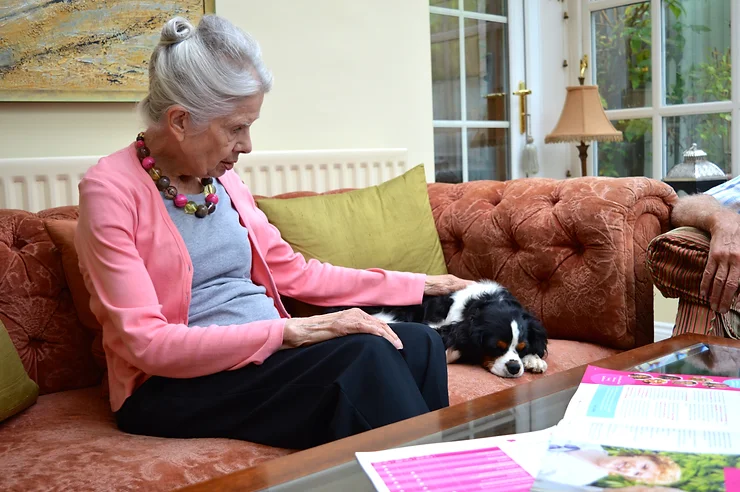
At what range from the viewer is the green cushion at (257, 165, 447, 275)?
208 cm

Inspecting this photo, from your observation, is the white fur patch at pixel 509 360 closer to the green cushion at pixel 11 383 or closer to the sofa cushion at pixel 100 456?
the sofa cushion at pixel 100 456

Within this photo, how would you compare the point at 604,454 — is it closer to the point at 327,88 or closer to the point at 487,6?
the point at 327,88

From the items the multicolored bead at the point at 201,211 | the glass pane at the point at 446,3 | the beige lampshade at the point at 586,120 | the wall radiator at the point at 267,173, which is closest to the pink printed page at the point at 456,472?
the multicolored bead at the point at 201,211

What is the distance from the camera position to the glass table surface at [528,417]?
84 centimetres

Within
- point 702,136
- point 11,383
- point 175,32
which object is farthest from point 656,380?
point 702,136

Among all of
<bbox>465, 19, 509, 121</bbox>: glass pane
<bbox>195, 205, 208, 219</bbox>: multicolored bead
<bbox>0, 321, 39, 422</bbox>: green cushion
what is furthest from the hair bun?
<bbox>465, 19, 509, 121</bbox>: glass pane

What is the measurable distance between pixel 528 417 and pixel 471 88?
3.08 m

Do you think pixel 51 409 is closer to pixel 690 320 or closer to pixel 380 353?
pixel 380 353

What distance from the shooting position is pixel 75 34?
90.5 inches

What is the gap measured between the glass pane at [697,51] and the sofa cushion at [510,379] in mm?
2194

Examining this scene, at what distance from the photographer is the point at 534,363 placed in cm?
194

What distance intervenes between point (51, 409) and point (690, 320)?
1.47 m

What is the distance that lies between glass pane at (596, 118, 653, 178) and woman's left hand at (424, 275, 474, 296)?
229cm

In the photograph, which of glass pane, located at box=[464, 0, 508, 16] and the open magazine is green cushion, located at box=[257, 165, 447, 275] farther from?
glass pane, located at box=[464, 0, 508, 16]
